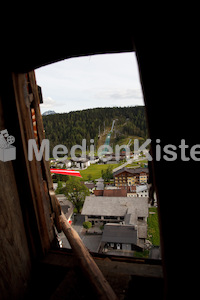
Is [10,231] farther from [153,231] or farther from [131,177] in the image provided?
[131,177]

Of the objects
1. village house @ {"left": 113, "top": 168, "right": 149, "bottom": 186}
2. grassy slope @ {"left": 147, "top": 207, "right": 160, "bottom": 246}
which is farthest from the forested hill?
grassy slope @ {"left": 147, "top": 207, "right": 160, "bottom": 246}

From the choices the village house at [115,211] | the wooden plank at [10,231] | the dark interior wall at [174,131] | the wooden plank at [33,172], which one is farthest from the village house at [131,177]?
the dark interior wall at [174,131]

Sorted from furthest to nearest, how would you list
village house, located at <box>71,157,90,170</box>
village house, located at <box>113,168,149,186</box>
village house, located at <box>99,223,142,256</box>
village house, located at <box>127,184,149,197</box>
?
village house, located at <box>71,157,90,170</box>, village house, located at <box>113,168,149,186</box>, village house, located at <box>127,184,149,197</box>, village house, located at <box>99,223,142,256</box>

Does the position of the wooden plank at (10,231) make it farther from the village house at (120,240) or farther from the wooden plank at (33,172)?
the village house at (120,240)

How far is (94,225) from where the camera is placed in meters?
16.3

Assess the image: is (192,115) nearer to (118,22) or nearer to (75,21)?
(118,22)

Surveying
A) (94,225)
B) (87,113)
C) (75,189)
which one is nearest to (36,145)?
(94,225)

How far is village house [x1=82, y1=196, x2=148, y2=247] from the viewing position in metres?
15.7

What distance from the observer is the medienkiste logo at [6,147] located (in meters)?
1.33

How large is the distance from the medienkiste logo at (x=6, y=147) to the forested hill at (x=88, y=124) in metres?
38.9

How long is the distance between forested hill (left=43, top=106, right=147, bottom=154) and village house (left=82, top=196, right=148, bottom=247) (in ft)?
81.5

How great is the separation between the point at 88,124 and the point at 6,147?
56.6m

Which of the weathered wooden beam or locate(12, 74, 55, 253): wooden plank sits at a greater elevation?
locate(12, 74, 55, 253): wooden plank

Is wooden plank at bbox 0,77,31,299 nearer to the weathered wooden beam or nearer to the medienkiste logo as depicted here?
the medienkiste logo
